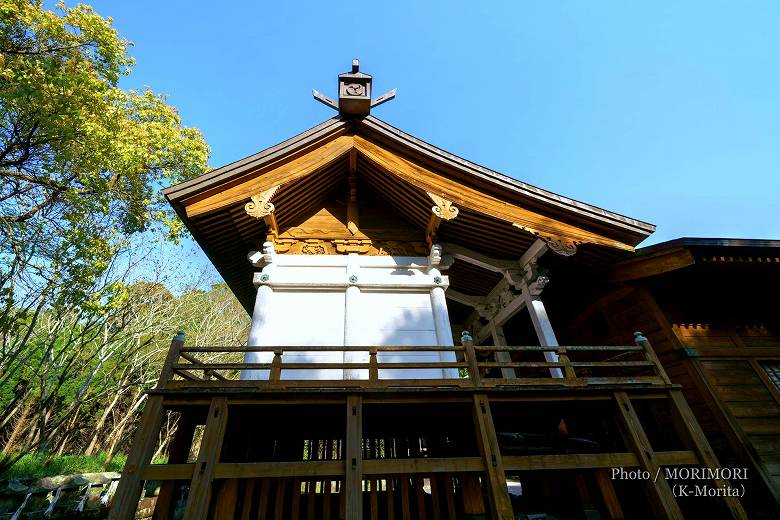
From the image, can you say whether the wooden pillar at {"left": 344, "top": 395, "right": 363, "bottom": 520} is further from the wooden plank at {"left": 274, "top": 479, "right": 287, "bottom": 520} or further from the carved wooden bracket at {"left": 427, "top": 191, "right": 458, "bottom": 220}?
the carved wooden bracket at {"left": 427, "top": 191, "right": 458, "bottom": 220}

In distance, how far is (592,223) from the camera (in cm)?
743

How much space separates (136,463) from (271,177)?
5.76 meters

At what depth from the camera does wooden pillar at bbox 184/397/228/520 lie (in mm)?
4281

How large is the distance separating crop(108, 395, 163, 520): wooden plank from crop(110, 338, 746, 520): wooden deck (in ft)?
0.04

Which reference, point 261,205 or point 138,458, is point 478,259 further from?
point 138,458

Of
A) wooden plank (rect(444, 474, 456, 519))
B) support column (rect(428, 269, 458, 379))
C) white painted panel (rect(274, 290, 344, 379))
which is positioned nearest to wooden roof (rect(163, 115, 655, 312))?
support column (rect(428, 269, 458, 379))

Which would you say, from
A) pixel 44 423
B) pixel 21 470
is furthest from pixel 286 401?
pixel 44 423

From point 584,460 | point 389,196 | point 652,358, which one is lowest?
point 584,460

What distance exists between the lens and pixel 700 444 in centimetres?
516

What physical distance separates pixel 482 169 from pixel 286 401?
20.8 ft

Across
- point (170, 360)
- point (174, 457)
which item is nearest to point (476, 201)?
point (170, 360)

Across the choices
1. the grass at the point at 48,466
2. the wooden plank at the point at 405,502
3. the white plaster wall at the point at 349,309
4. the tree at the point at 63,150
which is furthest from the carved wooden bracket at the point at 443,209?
the grass at the point at 48,466

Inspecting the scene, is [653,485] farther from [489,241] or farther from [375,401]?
[489,241]

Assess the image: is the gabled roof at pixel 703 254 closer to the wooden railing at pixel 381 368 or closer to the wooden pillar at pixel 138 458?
the wooden railing at pixel 381 368
